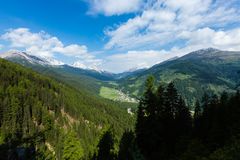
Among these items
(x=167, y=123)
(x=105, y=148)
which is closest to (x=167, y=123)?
(x=167, y=123)

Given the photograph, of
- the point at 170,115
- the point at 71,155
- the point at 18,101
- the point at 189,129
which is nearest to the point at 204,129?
the point at 189,129

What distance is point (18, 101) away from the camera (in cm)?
16700

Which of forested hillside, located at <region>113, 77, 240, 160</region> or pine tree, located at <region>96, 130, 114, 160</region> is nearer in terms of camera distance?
forested hillside, located at <region>113, 77, 240, 160</region>

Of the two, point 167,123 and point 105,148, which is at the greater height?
point 167,123

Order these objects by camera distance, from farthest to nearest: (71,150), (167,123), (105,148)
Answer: (71,150) < (105,148) < (167,123)

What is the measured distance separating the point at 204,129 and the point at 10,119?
399ft

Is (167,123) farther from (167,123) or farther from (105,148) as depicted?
(105,148)

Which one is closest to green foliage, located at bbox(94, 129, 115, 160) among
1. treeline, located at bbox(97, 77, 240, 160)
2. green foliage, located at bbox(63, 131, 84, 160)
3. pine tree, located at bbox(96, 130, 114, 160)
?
pine tree, located at bbox(96, 130, 114, 160)

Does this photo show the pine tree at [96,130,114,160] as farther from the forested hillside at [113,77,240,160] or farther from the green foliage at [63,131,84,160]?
the forested hillside at [113,77,240,160]

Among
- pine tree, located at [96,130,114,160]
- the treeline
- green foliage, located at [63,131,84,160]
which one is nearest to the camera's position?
the treeline

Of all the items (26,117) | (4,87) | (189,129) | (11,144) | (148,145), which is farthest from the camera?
(4,87)

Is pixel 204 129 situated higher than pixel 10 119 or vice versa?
pixel 204 129

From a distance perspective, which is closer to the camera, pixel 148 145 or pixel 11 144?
pixel 11 144

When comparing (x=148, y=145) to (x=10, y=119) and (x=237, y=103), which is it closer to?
(x=237, y=103)
